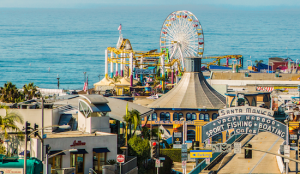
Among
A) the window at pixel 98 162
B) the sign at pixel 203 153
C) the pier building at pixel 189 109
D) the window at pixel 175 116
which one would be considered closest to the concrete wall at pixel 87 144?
the window at pixel 98 162

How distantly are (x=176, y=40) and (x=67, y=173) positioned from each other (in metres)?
113

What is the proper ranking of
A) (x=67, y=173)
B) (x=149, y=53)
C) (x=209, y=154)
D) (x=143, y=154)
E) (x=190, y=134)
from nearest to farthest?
(x=67, y=173)
(x=209, y=154)
(x=143, y=154)
(x=190, y=134)
(x=149, y=53)

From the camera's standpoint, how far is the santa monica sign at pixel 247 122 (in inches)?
1861

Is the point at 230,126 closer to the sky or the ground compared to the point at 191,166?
closer to the sky

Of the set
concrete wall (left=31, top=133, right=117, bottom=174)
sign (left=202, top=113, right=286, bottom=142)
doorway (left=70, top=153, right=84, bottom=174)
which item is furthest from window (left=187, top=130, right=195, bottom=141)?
doorway (left=70, top=153, right=84, bottom=174)

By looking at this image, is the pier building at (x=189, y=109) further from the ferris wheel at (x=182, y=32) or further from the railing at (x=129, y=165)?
the ferris wheel at (x=182, y=32)

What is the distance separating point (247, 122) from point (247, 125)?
0.28 m

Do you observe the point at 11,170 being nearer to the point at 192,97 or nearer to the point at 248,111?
the point at 248,111

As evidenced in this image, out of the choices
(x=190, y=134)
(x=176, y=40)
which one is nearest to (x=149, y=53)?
(x=176, y=40)

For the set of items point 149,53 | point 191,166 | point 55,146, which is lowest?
point 191,166

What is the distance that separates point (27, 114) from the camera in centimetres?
4878

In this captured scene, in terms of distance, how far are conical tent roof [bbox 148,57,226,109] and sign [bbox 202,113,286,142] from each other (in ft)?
92.8

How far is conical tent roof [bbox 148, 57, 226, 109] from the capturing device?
77.7 m

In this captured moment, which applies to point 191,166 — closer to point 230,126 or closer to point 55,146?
point 230,126
